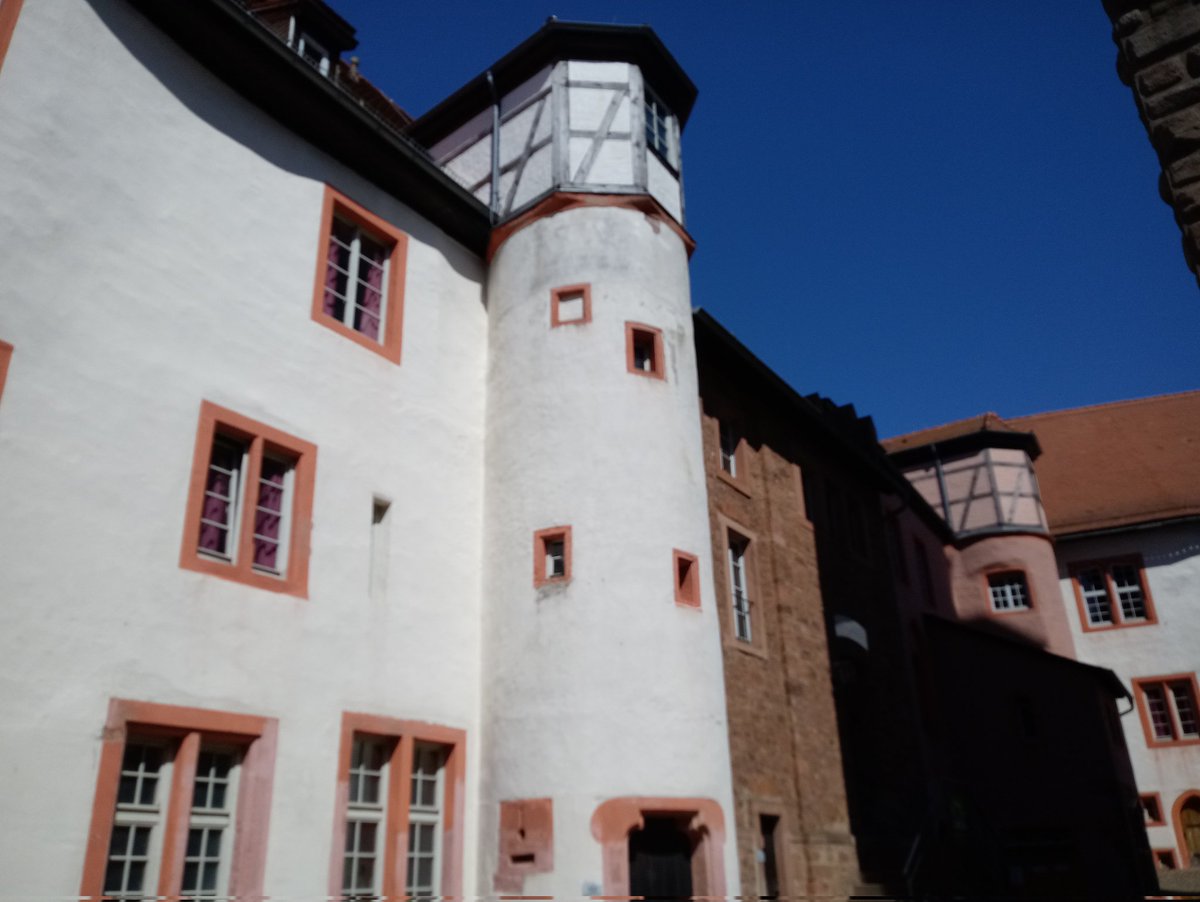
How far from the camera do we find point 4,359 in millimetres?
A: 7367

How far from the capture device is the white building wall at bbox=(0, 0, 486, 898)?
7.14 metres

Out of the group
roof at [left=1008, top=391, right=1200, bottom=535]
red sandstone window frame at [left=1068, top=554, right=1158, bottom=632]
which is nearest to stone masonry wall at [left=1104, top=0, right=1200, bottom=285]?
roof at [left=1008, top=391, right=1200, bottom=535]

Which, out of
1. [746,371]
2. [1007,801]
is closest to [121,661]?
[746,371]

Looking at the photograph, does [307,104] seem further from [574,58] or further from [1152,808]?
[1152,808]

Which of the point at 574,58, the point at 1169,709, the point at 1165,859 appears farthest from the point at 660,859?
the point at 1169,709

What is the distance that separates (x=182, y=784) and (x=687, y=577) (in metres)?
5.39

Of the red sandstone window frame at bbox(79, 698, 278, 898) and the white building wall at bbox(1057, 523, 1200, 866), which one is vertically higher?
the white building wall at bbox(1057, 523, 1200, 866)

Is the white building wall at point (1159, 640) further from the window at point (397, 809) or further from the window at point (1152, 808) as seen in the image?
the window at point (397, 809)

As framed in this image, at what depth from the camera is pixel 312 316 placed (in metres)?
10.1

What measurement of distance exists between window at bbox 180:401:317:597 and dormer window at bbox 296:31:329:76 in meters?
6.49

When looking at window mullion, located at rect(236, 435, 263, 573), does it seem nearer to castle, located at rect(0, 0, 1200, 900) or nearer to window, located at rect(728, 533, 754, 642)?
castle, located at rect(0, 0, 1200, 900)

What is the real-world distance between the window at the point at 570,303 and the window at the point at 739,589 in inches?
158

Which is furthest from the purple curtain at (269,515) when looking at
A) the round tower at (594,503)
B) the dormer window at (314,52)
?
the dormer window at (314,52)

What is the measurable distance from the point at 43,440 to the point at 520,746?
502 centimetres
